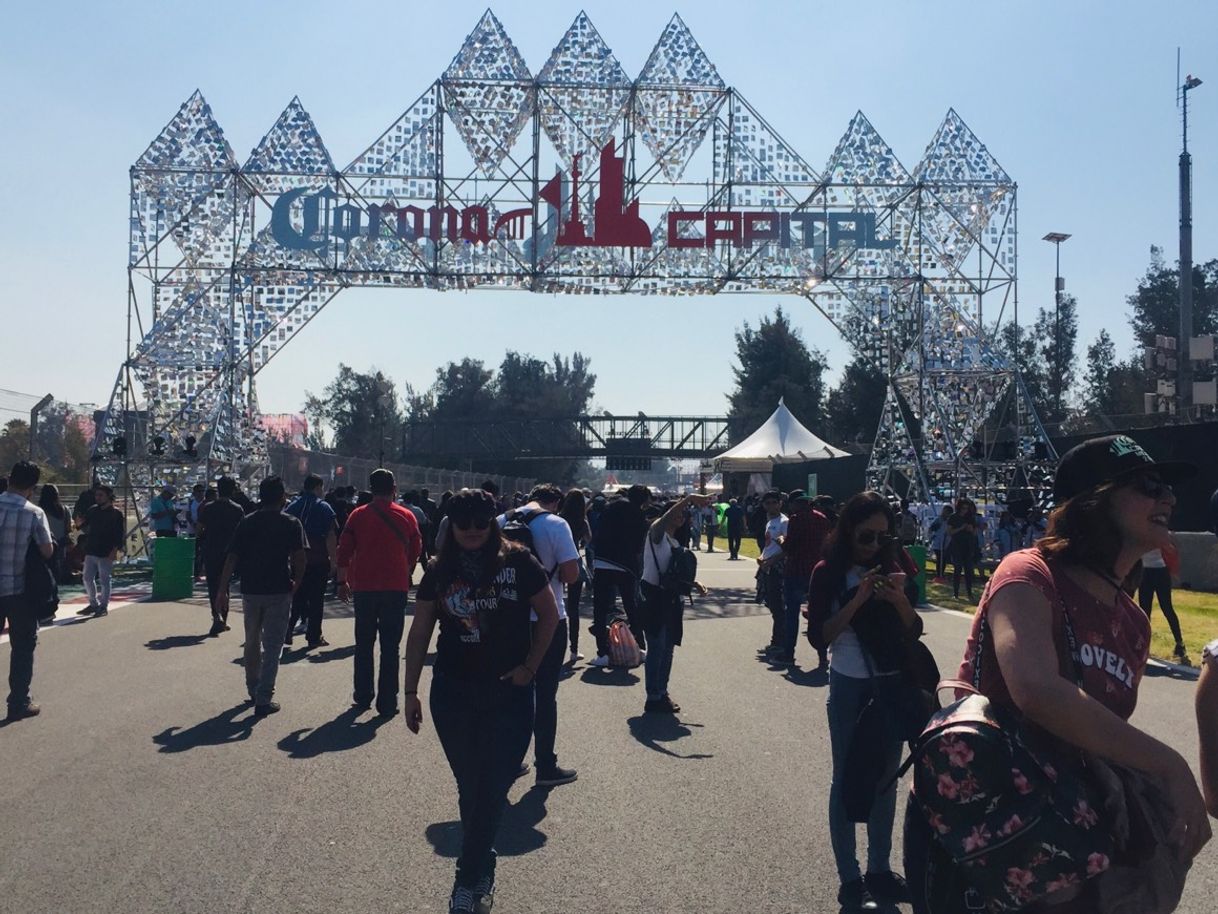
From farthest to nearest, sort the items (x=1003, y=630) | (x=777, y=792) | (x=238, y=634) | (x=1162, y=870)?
1. (x=238, y=634)
2. (x=777, y=792)
3. (x=1003, y=630)
4. (x=1162, y=870)

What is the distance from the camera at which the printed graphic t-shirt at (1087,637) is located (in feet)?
8.95

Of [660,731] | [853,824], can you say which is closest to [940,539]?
[660,731]

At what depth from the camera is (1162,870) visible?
98.3 inches

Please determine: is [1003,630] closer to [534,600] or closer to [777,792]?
[534,600]

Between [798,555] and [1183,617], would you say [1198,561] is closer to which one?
[1183,617]

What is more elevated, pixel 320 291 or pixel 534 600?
pixel 320 291

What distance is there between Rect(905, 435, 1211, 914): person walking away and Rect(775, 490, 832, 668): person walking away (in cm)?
860

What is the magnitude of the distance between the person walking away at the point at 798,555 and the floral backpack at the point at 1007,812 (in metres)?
8.90

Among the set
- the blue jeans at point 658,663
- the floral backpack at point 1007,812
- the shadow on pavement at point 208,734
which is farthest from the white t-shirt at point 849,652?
the shadow on pavement at point 208,734

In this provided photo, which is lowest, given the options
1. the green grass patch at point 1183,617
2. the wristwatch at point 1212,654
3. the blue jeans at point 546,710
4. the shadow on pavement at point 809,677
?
the green grass patch at point 1183,617

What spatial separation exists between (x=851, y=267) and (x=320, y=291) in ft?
32.7

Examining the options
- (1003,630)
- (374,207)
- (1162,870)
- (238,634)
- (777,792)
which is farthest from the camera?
(374,207)

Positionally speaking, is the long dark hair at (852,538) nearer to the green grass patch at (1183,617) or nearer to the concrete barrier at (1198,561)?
the green grass patch at (1183,617)

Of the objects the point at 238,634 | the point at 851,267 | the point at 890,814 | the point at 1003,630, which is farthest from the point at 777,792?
the point at 851,267
